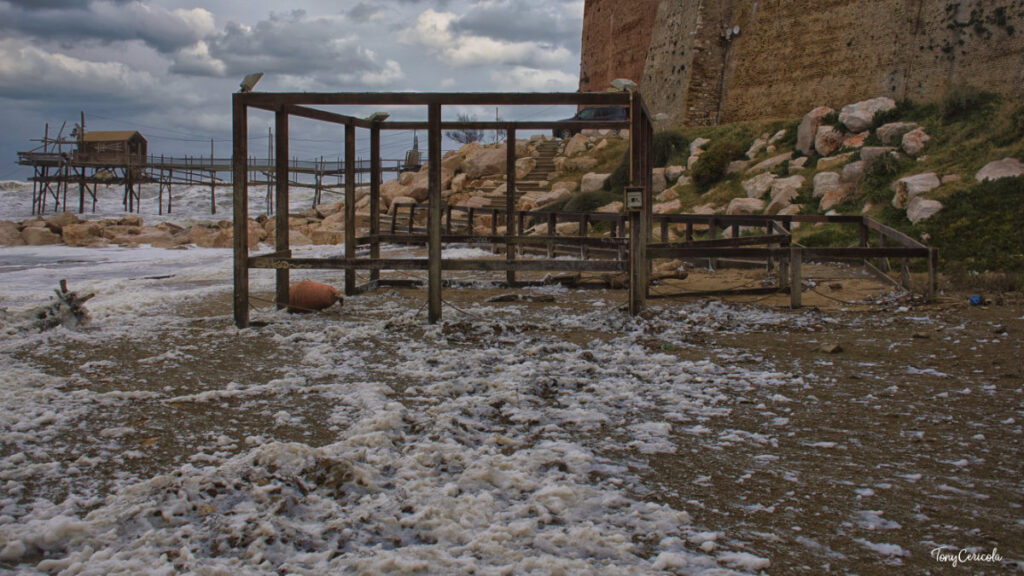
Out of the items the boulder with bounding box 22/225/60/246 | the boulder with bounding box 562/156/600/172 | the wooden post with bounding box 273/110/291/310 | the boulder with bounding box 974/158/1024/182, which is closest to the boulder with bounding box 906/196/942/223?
the boulder with bounding box 974/158/1024/182

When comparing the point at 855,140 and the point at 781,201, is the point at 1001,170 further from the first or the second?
the point at 855,140

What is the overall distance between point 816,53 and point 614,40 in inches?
811

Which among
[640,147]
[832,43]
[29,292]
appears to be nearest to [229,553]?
[640,147]

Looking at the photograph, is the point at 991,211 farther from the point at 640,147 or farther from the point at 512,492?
the point at 512,492

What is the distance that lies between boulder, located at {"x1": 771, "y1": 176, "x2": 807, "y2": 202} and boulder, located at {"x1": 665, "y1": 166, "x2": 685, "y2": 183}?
5.50m

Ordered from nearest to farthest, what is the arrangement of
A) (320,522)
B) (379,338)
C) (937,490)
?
1. (320,522)
2. (937,490)
3. (379,338)

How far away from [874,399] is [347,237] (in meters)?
6.39

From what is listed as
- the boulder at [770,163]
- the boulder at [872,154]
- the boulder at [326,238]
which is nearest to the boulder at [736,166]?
the boulder at [770,163]

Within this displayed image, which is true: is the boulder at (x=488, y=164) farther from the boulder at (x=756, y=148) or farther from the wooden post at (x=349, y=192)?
the wooden post at (x=349, y=192)

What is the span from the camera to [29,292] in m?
11.8

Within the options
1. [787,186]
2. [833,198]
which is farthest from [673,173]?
[833,198]

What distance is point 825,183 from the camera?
55.8 ft

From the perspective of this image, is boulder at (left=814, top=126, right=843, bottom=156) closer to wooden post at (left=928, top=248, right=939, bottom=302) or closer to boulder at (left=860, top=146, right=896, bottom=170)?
boulder at (left=860, top=146, right=896, bottom=170)
